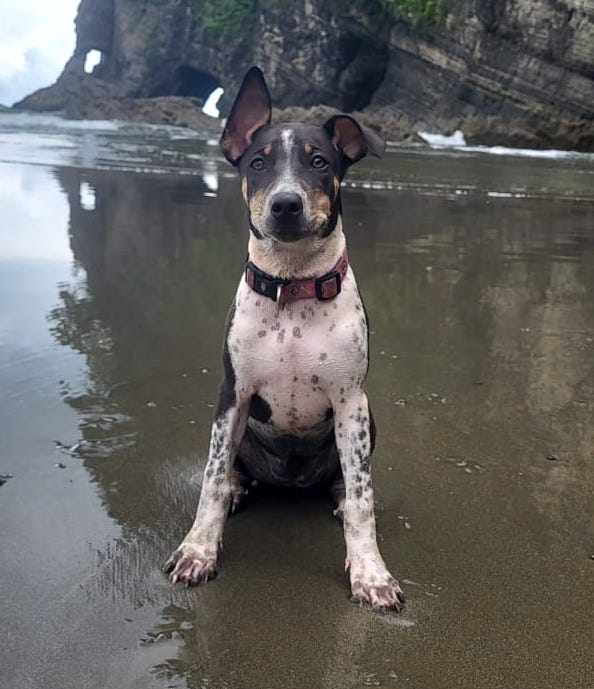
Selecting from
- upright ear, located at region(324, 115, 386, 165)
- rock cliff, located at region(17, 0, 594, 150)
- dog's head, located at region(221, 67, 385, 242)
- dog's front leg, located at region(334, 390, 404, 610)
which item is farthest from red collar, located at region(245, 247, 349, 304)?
rock cliff, located at region(17, 0, 594, 150)

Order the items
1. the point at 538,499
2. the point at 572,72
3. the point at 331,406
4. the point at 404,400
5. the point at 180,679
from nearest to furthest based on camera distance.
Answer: the point at 180,679 < the point at 331,406 < the point at 538,499 < the point at 404,400 < the point at 572,72

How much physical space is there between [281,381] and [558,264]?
17.8ft

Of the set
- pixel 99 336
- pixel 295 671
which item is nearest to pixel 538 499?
pixel 295 671

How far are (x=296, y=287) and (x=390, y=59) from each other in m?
36.7

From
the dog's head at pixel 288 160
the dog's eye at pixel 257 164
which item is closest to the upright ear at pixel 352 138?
the dog's head at pixel 288 160

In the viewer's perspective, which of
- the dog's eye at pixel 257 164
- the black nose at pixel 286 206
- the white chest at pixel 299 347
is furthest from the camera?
the dog's eye at pixel 257 164

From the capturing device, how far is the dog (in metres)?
2.87

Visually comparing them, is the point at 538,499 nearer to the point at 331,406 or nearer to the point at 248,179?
the point at 331,406

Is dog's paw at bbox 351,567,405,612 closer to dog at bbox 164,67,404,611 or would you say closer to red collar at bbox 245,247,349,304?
dog at bbox 164,67,404,611

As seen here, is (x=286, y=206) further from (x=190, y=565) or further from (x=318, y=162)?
(x=190, y=565)

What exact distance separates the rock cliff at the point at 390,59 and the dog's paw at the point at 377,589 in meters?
27.8

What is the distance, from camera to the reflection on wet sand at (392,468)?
7.97ft

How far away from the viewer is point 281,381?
2.99m

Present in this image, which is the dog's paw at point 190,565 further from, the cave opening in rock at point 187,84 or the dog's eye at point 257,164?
the cave opening in rock at point 187,84
